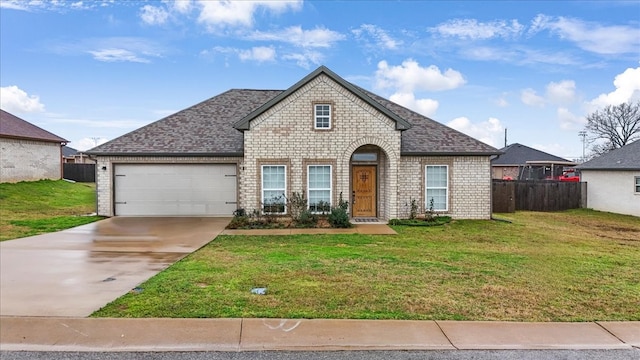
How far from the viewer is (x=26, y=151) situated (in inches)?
1081

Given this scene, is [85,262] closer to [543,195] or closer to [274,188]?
[274,188]

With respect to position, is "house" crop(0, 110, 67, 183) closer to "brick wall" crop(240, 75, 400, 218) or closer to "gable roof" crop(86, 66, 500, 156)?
"gable roof" crop(86, 66, 500, 156)

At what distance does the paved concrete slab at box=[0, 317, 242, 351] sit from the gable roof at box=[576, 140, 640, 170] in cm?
2321

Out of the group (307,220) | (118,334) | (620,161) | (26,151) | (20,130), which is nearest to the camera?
(118,334)

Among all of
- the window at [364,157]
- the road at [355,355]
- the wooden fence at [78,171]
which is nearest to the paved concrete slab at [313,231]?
the window at [364,157]

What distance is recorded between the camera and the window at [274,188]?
16281mm

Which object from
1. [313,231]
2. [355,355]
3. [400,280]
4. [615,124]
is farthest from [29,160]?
[615,124]

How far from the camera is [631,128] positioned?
49.9 m

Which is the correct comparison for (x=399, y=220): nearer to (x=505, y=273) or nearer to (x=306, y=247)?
(x=306, y=247)

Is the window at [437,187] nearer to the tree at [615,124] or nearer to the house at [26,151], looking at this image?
the house at [26,151]

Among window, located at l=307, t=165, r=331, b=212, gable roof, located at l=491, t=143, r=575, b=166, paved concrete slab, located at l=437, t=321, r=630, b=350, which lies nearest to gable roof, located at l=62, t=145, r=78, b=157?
window, located at l=307, t=165, r=331, b=212

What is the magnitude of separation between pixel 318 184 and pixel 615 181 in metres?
16.9

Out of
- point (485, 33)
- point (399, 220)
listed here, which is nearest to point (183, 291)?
point (399, 220)

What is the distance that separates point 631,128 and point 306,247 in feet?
177
